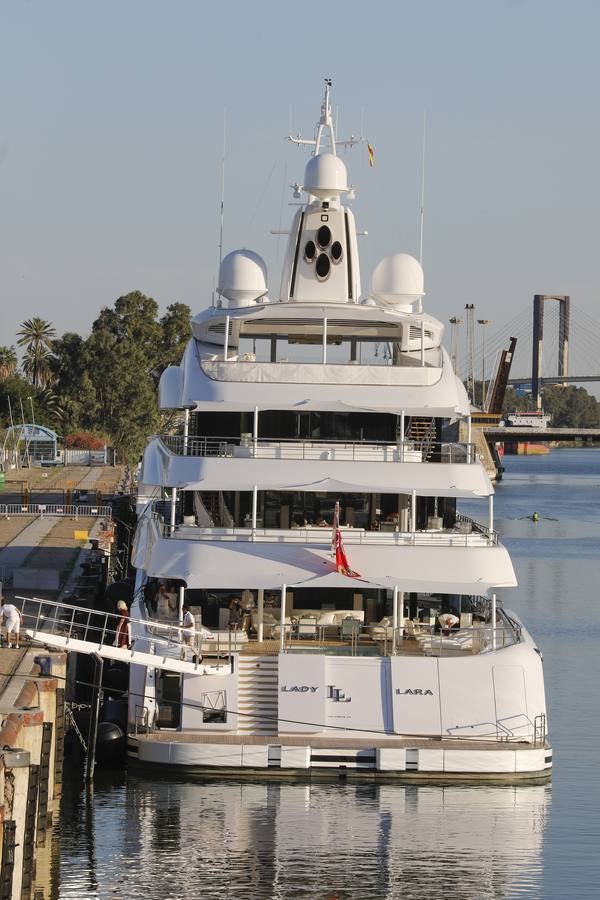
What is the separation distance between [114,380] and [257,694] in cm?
10498

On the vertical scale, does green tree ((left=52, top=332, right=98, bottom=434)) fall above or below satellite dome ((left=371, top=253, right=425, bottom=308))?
above

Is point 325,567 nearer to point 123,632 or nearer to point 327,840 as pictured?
point 123,632

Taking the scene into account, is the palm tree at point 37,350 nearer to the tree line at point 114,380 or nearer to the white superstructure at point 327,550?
the tree line at point 114,380

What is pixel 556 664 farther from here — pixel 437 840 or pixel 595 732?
pixel 437 840

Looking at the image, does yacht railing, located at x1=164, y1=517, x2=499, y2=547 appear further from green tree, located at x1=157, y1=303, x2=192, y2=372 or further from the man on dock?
green tree, located at x1=157, y1=303, x2=192, y2=372

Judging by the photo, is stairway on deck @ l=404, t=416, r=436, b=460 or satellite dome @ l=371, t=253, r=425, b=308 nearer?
stairway on deck @ l=404, t=416, r=436, b=460

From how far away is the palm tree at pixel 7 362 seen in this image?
152250 millimetres

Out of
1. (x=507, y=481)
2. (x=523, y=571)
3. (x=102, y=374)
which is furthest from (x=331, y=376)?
(x=507, y=481)

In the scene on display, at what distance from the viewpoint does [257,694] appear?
3136 cm

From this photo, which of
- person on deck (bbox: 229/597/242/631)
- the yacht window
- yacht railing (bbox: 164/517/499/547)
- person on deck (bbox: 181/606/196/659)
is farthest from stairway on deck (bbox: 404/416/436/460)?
person on deck (bbox: 181/606/196/659)

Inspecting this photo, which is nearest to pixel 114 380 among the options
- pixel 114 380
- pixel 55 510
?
pixel 114 380

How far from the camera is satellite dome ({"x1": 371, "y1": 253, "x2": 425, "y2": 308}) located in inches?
1606

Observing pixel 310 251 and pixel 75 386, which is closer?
pixel 310 251

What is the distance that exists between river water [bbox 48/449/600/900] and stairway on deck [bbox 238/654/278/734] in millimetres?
1143
